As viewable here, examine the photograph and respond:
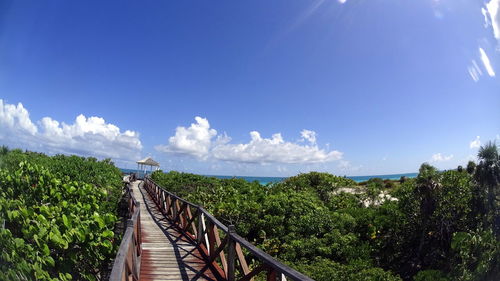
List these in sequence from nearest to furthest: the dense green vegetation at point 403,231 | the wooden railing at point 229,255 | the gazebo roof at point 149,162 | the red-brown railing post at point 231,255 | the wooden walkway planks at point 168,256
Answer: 1. the wooden railing at point 229,255
2. the red-brown railing post at point 231,255
3. the wooden walkway planks at point 168,256
4. the dense green vegetation at point 403,231
5. the gazebo roof at point 149,162

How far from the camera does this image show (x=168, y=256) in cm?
659

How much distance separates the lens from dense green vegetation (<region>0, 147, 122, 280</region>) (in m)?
2.15

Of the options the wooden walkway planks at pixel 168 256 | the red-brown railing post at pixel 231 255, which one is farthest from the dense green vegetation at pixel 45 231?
the red-brown railing post at pixel 231 255

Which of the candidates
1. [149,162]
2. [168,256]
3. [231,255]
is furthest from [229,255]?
[149,162]

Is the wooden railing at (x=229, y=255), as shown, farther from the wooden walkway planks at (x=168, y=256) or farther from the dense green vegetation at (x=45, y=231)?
the dense green vegetation at (x=45, y=231)

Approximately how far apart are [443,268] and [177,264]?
7088mm

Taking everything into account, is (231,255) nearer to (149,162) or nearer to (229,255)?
(229,255)

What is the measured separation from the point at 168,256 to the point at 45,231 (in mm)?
4020

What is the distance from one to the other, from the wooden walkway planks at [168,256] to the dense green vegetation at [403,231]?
279 cm

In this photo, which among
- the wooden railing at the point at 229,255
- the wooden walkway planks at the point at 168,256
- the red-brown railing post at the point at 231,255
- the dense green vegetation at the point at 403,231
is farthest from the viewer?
the dense green vegetation at the point at 403,231

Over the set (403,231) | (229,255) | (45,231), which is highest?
(45,231)

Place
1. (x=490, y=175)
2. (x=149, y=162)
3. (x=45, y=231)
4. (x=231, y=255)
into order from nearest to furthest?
1. (x=45, y=231)
2. (x=231, y=255)
3. (x=490, y=175)
4. (x=149, y=162)

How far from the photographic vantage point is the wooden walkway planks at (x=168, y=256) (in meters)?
5.40

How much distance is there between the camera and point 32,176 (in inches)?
200
